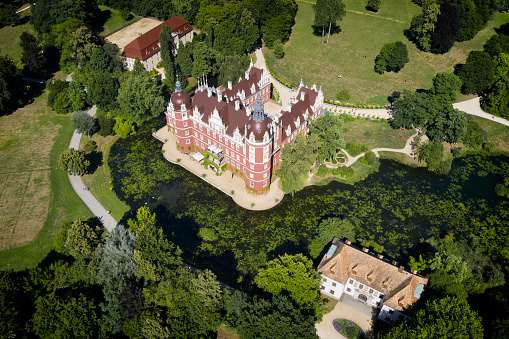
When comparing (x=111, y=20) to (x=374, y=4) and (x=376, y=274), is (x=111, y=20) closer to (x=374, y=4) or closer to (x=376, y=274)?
(x=374, y=4)

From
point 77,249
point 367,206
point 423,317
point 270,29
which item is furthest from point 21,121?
point 423,317

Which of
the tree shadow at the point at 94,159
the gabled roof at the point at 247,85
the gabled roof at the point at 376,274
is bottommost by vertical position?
the tree shadow at the point at 94,159

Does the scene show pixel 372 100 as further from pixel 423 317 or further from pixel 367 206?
pixel 423 317

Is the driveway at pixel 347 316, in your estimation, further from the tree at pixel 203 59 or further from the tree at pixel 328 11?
the tree at pixel 328 11

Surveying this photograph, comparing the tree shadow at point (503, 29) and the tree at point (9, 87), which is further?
the tree shadow at point (503, 29)

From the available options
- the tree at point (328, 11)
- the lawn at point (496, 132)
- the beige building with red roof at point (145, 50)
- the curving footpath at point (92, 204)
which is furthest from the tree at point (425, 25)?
the curving footpath at point (92, 204)

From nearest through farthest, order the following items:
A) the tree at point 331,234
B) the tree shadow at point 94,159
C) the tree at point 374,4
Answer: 1. the tree at point 331,234
2. the tree shadow at point 94,159
3. the tree at point 374,4

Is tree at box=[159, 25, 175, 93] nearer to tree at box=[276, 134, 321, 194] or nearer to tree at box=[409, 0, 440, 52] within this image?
tree at box=[276, 134, 321, 194]
